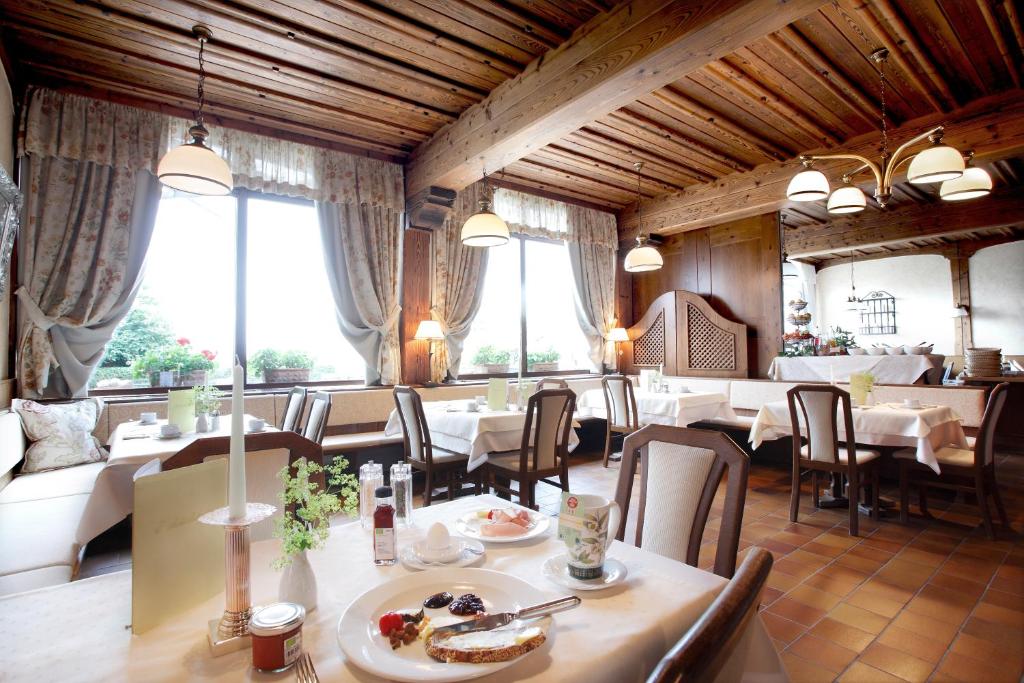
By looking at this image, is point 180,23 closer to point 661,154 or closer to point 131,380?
point 131,380

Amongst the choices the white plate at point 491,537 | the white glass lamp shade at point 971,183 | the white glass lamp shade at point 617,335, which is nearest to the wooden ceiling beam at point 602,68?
the white glass lamp shade at point 971,183

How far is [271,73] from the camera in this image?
147 inches

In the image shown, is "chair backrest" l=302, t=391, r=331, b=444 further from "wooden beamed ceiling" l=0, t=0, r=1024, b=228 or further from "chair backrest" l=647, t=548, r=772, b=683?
"chair backrest" l=647, t=548, r=772, b=683

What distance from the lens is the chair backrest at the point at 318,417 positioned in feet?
9.99

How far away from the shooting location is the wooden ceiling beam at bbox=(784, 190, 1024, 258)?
22.0 ft

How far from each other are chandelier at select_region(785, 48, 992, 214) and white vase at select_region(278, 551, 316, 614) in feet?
13.3

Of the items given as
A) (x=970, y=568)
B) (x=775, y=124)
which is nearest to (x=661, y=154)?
(x=775, y=124)

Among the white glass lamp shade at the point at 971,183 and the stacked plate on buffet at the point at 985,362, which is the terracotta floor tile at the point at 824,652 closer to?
the white glass lamp shade at the point at 971,183

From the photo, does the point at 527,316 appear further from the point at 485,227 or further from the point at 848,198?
the point at 848,198

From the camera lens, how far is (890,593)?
2422 mm

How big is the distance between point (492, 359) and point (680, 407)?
2.37 metres

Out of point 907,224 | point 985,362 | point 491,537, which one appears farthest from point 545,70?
point 907,224

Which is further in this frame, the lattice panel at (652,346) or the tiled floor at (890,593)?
the lattice panel at (652,346)

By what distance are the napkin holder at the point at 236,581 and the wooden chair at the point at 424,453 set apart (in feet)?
8.42
